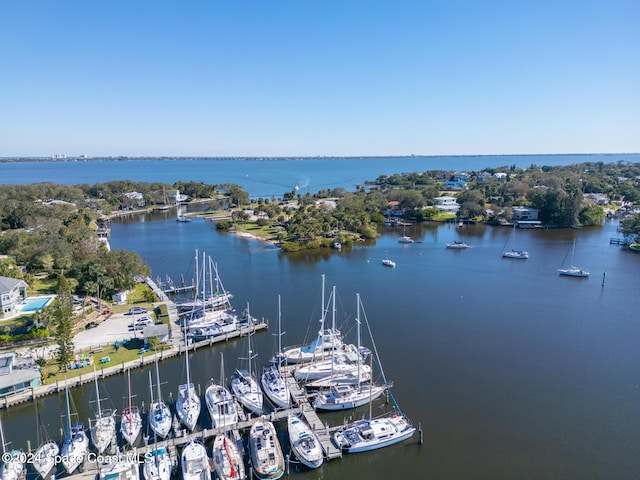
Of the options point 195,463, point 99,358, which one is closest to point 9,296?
point 99,358

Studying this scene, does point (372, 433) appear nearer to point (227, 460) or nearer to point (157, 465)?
point (227, 460)

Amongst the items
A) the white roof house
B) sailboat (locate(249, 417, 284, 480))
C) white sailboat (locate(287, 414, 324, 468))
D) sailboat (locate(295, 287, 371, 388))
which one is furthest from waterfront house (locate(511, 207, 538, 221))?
sailboat (locate(249, 417, 284, 480))

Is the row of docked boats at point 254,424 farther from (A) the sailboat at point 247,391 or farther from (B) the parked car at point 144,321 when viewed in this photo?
(B) the parked car at point 144,321

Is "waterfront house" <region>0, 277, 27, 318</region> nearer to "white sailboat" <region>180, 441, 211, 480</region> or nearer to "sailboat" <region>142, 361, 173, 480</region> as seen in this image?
"sailboat" <region>142, 361, 173, 480</region>

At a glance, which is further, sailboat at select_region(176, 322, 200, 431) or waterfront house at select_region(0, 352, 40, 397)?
waterfront house at select_region(0, 352, 40, 397)

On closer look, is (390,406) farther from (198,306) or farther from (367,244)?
(367,244)

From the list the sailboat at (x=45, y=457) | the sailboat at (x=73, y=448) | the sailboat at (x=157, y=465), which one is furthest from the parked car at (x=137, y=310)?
the sailboat at (x=157, y=465)

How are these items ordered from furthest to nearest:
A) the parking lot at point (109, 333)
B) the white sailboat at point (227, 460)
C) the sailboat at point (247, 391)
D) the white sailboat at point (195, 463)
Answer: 1. the parking lot at point (109, 333)
2. the sailboat at point (247, 391)
3. the white sailboat at point (227, 460)
4. the white sailboat at point (195, 463)

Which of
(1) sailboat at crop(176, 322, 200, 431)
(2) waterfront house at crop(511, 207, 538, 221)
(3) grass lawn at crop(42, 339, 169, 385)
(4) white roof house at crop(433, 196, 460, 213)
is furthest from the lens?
(4) white roof house at crop(433, 196, 460, 213)

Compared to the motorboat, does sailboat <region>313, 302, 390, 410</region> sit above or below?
below
